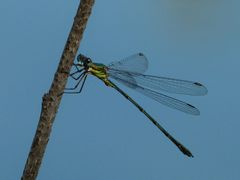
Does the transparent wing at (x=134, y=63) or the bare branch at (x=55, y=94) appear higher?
the transparent wing at (x=134, y=63)

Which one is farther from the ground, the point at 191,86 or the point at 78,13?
the point at 191,86

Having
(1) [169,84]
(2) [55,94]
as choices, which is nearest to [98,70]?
A: (1) [169,84]

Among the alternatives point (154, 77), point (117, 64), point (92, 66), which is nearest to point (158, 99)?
point (154, 77)

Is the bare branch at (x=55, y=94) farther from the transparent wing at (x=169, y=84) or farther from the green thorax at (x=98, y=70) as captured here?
the transparent wing at (x=169, y=84)

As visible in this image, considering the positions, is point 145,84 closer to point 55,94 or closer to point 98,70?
point 98,70

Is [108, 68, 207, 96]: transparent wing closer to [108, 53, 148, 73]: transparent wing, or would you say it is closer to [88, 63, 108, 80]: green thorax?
[108, 53, 148, 73]: transparent wing

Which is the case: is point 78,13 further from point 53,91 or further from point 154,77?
point 154,77

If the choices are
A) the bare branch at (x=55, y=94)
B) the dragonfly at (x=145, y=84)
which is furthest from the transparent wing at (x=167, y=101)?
the bare branch at (x=55, y=94)
